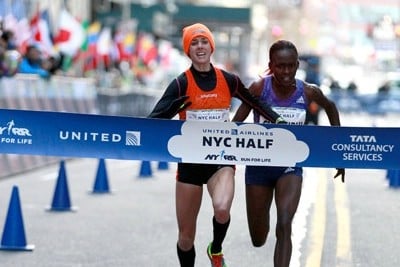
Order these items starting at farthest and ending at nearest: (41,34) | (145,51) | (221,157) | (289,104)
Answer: (145,51)
(41,34)
(289,104)
(221,157)

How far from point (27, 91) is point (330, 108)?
12.6 meters

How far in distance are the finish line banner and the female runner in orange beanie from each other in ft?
0.27

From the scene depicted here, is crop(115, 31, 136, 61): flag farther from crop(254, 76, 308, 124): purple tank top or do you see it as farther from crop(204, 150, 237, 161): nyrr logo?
crop(204, 150, 237, 161): nyrr logo

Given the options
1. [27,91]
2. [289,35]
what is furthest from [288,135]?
[289,35]

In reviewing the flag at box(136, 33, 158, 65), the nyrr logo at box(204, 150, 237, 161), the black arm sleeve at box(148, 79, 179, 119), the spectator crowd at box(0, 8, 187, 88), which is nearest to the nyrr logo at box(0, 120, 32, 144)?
the black arm sleeve at box(148, 79, 179, 119)

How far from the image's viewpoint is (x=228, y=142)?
7.91 meters

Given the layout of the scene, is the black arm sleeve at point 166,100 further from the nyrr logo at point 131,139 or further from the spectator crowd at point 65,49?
the spectator crowd at point 65,49

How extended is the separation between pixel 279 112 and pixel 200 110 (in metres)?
0.62

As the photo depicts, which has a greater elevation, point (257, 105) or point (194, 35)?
point (194, 35)

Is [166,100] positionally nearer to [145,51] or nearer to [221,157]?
A: [221,157]

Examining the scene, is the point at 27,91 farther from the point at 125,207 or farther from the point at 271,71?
the point at 271,71

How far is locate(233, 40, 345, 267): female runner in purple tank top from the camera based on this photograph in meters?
7.82

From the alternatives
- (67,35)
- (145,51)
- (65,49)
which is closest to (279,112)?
(67,35)

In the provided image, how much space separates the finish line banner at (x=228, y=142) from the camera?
7.85m
